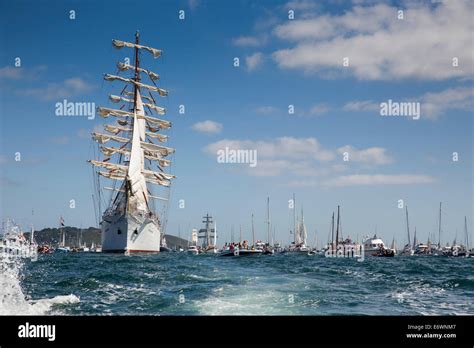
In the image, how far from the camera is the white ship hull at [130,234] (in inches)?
3617

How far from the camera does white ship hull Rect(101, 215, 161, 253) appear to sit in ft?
301

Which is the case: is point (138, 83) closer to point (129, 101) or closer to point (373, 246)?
point (129, 101)

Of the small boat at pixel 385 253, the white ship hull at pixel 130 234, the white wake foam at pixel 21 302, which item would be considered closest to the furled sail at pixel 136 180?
the white ship hull at pixel 130 234

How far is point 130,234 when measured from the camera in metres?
92.3

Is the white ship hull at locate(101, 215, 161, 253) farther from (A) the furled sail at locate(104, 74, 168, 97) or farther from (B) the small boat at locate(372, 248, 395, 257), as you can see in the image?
(B) the small boat at locate(372, 248, 395, 257)

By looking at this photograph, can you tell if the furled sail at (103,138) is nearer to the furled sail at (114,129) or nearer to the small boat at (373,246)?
the furled sail at (114,129)
